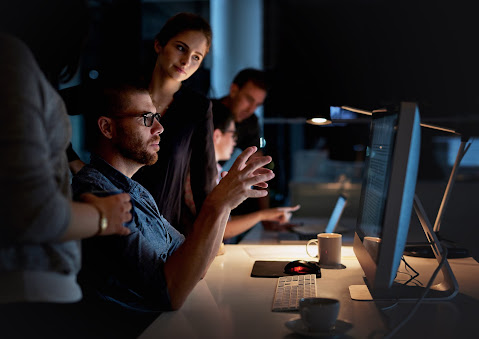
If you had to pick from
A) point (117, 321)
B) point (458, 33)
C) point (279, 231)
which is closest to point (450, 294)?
point (117, 321)

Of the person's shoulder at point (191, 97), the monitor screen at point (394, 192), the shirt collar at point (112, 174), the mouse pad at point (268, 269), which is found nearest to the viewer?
Answer: the monitor screen at point (394, 192)

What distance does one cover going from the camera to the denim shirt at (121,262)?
1299 millimetres

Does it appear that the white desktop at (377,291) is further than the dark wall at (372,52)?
No

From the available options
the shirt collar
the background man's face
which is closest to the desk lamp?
the shirt collar

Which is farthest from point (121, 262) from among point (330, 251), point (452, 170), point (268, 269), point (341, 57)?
point (341, 57)

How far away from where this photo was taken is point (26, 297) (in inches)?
37.8

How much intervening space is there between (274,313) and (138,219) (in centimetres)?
47

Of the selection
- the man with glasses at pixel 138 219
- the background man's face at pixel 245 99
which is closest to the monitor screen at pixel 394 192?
the man with glasses at pixel 138 219

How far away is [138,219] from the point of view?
4.69 ft

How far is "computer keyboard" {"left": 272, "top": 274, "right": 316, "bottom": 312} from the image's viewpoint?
4.33 ft

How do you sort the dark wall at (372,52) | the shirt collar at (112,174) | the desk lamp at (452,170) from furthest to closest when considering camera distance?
the dark wall at (372,52) < the desk lamp at (452,170) < the shirt collar at (112,174)

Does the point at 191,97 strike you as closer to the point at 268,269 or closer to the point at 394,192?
the point at 268,269

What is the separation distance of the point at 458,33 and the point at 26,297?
383 inches

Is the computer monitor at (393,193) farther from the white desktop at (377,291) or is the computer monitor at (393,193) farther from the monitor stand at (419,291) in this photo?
the monitor stand at (419,291)
